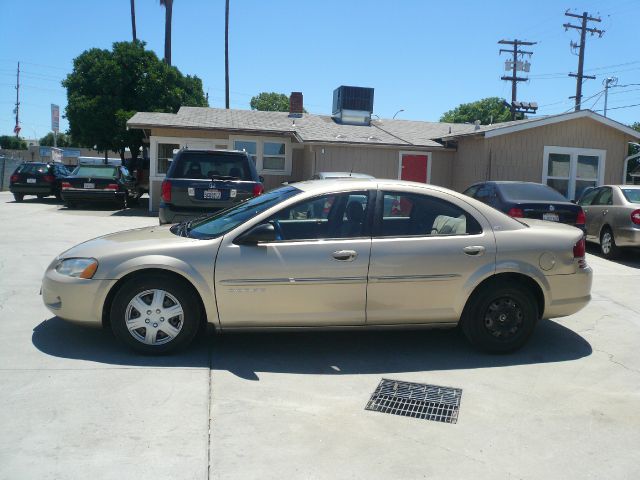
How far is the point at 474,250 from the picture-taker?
202 inches

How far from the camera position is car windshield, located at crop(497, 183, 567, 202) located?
434 inches

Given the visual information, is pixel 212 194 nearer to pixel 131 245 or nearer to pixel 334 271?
pixel 131 245

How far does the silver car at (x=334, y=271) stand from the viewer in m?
4.85

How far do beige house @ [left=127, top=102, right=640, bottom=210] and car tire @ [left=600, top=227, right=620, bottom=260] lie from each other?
22.2ft

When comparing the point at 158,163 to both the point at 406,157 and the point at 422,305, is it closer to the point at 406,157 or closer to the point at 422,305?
the point at 406,157

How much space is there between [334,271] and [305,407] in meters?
1.21

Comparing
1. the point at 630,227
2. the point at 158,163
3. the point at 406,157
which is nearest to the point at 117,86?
the point at 158,163

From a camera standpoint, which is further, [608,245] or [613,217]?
[608,245]

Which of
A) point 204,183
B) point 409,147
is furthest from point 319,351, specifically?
point 409,147

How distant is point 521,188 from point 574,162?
7.94 m

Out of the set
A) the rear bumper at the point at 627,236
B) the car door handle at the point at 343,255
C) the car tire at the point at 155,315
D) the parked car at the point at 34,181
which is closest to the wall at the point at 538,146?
the rear bumper at the point at 627,236

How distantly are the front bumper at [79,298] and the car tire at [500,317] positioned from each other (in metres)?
3.03

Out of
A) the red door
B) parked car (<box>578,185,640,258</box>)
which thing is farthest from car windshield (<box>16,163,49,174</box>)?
parked car (<box>578,185,640,258</box>)

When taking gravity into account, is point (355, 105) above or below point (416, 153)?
above
